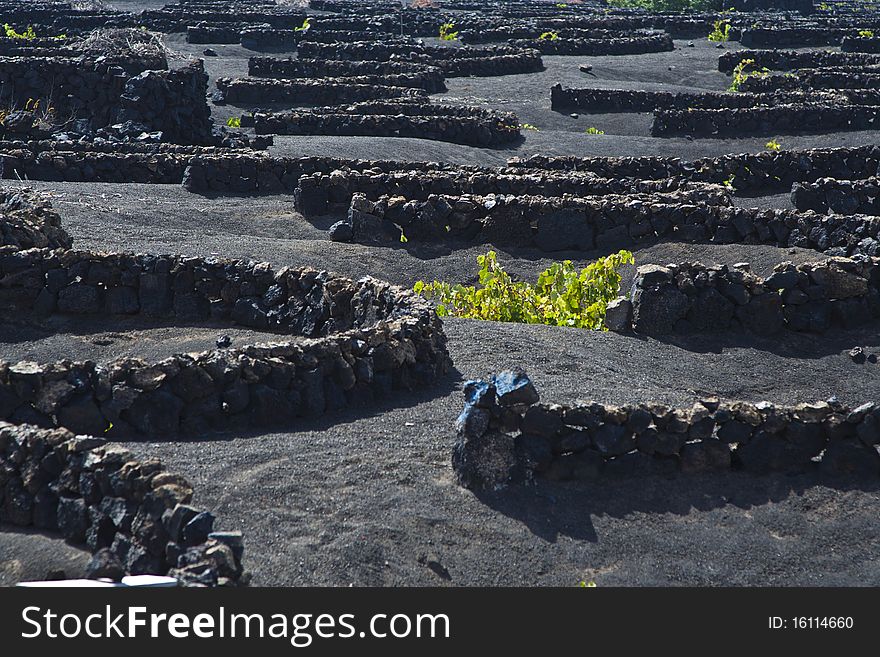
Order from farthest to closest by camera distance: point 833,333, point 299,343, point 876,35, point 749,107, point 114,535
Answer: point 876,35 < point 749,107 < point 833,333 < point 299,343 < point 114,535

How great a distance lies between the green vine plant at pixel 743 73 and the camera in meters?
32.9

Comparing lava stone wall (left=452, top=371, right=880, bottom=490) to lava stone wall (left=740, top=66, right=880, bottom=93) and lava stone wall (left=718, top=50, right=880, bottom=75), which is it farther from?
lava stone wall (left=718, top=50, right=880, bottom=75)

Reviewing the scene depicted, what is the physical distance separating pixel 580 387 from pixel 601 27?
42349mm

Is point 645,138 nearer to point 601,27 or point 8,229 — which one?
point 8,229

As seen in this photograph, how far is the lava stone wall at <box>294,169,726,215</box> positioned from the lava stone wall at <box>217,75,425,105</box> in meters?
13.5

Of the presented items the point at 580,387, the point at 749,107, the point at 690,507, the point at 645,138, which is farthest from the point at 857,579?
the point at 749,107

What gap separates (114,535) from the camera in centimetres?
646

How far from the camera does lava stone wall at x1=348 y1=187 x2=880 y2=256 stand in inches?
557

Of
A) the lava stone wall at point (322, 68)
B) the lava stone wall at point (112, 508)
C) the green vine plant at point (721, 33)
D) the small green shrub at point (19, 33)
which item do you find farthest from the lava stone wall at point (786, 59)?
the lava stone wall at point (112, 508)

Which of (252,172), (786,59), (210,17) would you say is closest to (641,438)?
(252,172)

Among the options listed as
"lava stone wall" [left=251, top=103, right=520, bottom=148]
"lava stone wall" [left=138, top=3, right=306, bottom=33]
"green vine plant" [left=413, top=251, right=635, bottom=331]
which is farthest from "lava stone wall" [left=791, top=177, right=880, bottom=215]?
"lava stone wall" [left=138, top=3, right=306, bottom=33]

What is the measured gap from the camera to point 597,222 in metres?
15.1

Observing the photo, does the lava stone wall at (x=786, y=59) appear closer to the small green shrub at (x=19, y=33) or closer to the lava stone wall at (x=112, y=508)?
the small green shrub at (x=19, y=33)

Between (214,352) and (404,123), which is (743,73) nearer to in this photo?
(404,123)
